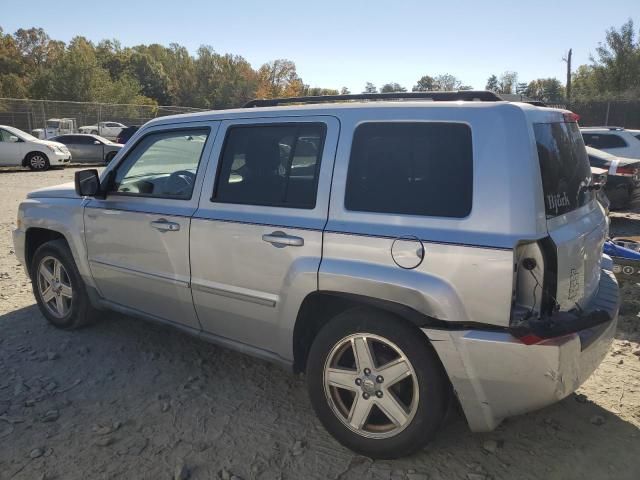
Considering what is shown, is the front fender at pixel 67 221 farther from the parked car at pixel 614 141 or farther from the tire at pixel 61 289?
the parked car at pixel 614 141

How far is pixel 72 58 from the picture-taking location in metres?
45.0

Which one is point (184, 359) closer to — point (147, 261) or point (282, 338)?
point (147, 261)

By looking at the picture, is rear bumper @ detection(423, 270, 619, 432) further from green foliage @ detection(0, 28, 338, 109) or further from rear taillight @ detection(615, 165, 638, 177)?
green foliage @ detection(0, 28, 338, 109)

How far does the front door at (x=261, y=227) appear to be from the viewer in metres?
2.88

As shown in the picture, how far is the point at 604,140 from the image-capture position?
1159 cm

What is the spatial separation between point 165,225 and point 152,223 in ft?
0.49

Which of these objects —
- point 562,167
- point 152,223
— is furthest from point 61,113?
point 562,167

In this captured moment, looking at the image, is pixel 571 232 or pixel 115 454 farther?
pixel 115 454

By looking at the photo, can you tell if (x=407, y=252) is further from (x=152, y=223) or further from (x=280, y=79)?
(x=280, y=79)

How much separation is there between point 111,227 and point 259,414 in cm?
181

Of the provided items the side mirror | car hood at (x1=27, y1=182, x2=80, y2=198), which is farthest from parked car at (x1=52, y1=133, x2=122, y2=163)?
the side mirror

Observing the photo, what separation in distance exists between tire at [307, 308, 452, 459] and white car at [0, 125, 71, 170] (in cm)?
1885

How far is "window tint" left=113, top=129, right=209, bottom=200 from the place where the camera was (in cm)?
358

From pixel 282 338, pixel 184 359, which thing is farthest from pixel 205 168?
pixel 184 359
